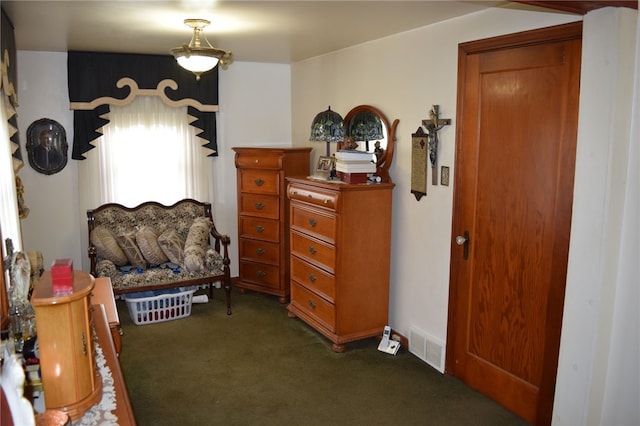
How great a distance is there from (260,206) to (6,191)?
7.61ft

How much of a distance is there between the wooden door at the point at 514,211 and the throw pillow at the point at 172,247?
8.01 feet

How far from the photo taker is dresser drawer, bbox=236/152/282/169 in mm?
4703

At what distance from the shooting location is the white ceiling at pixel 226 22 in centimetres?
282

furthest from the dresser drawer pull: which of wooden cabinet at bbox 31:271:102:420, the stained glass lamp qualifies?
the stained glass lamp

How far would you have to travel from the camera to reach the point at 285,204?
15.7ft

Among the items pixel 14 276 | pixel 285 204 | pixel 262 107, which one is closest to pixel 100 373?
A: pixel 14 276

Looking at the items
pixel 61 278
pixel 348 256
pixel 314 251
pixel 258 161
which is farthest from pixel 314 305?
pixel 61 278

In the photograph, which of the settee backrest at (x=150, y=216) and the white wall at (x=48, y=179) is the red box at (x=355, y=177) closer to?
the settee backrest at (x=150, y=216)

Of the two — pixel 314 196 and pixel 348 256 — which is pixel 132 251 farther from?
pixel 348 256

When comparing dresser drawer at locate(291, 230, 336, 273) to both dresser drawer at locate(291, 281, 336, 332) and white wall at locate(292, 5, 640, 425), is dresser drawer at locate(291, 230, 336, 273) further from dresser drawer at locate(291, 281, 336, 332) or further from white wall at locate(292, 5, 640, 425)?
white wall at locate(292, 5, 640, 425)

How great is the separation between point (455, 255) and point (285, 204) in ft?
6.26

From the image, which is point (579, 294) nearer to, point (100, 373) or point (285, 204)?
point (100, 373)

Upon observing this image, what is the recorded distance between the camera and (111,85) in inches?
185

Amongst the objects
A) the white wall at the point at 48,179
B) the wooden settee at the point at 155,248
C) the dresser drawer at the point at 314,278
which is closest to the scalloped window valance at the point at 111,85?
the white wall at the point at 48,179
